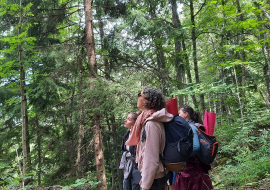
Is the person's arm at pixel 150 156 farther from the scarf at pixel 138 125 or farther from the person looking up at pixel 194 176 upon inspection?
the person looking up at pixel 194 176

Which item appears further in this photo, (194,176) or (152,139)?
(194,176)

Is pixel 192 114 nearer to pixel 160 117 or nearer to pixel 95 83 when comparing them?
pixel 160 117

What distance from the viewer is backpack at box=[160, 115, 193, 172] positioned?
2.27 meters

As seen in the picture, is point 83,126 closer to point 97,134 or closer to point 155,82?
point 97,134

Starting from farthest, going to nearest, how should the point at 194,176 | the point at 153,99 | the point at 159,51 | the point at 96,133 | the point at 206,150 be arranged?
the point at 159,51
the point at 96,133
the point at 194,176
the point at 206,150
the point at 153,99

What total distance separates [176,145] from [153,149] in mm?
269

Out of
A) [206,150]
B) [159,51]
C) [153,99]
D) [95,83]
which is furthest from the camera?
[159,51]

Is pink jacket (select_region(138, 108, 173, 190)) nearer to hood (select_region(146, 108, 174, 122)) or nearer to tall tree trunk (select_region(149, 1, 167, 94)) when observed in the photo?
hood (select_region(146, 108, 174, 122))

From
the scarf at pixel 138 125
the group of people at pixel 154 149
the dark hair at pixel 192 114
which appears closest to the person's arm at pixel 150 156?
the group of people at pixel 154 149

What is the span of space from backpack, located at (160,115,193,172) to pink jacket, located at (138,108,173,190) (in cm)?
6

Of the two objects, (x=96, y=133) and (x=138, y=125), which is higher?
(x=138, y=125)

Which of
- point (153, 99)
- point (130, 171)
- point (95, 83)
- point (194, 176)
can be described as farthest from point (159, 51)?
point (153, 99)

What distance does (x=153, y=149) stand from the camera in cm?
221

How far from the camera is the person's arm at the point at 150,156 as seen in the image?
85.7 inches
